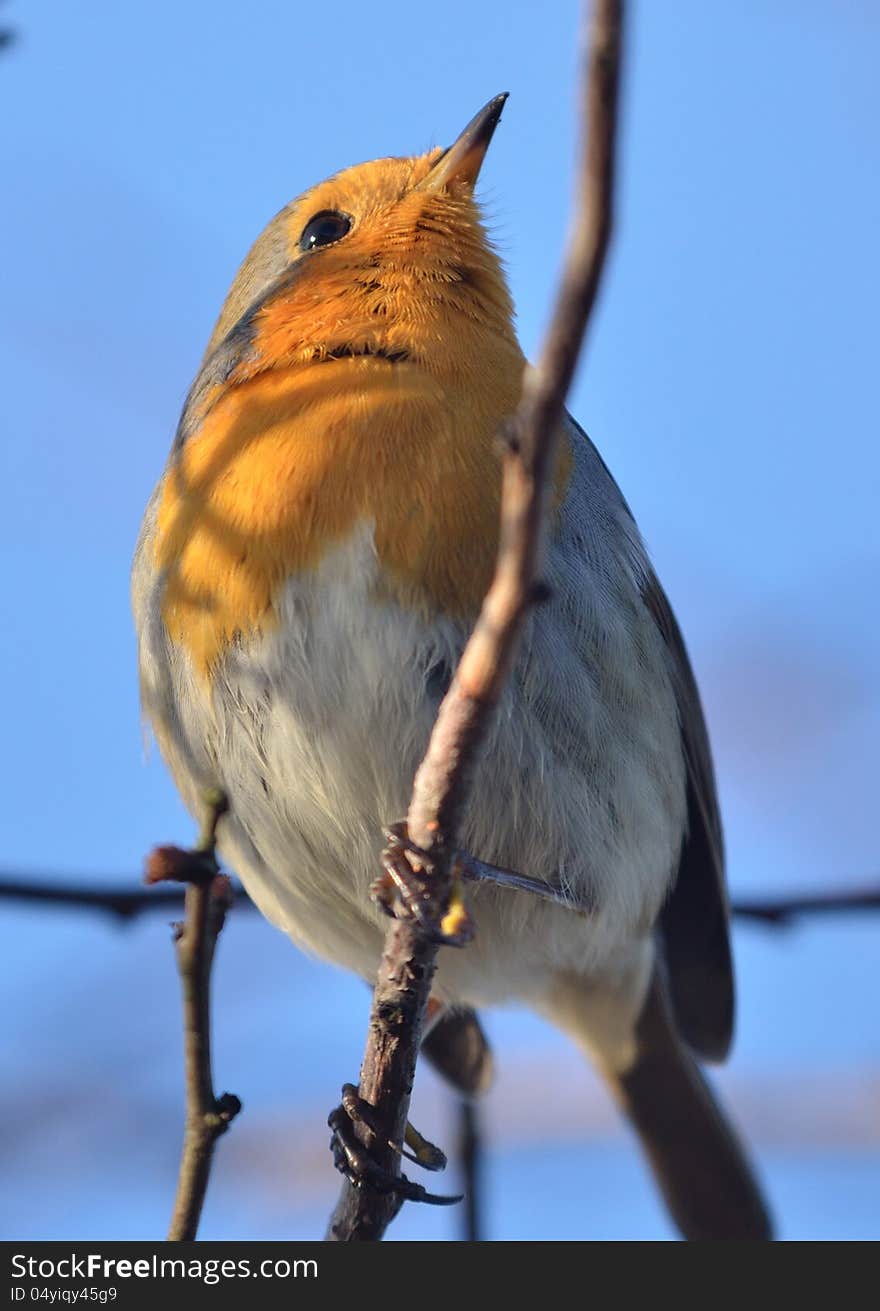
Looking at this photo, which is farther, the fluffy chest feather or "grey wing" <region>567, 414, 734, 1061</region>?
"grey wing" <region>567, 414, 734, 1061</region>

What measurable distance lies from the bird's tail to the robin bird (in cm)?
84

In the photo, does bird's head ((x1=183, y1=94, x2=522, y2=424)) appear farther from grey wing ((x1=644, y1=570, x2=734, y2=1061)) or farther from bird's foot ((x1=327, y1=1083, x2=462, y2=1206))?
bird's foot ((x1=327, y1=1083, x2=462, y2=1206))

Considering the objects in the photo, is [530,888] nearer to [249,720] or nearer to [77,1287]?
[249,720]

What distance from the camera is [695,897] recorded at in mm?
4434

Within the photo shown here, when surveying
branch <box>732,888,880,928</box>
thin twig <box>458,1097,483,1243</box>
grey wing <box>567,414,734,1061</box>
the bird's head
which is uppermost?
the bird's head

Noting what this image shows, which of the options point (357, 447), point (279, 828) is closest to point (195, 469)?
point (357, 447)

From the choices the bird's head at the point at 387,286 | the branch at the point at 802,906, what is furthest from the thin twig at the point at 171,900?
the bird's head at the point at 387,286

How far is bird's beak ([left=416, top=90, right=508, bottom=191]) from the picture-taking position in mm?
3984

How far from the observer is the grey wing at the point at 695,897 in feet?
13.6

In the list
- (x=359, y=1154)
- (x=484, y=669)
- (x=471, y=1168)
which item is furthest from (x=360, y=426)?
(x=471, y=1168)

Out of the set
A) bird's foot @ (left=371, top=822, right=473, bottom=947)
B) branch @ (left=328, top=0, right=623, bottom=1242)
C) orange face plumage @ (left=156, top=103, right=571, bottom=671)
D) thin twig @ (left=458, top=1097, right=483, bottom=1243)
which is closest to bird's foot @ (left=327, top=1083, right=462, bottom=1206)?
branch @ (left=328, top=0, right=623, bottom=1242)

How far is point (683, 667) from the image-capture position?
13.9ft

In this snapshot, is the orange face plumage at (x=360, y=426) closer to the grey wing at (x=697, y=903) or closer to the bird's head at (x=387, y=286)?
the bird's head at (x=387, y=286)

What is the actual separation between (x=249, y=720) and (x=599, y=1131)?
1512mm
